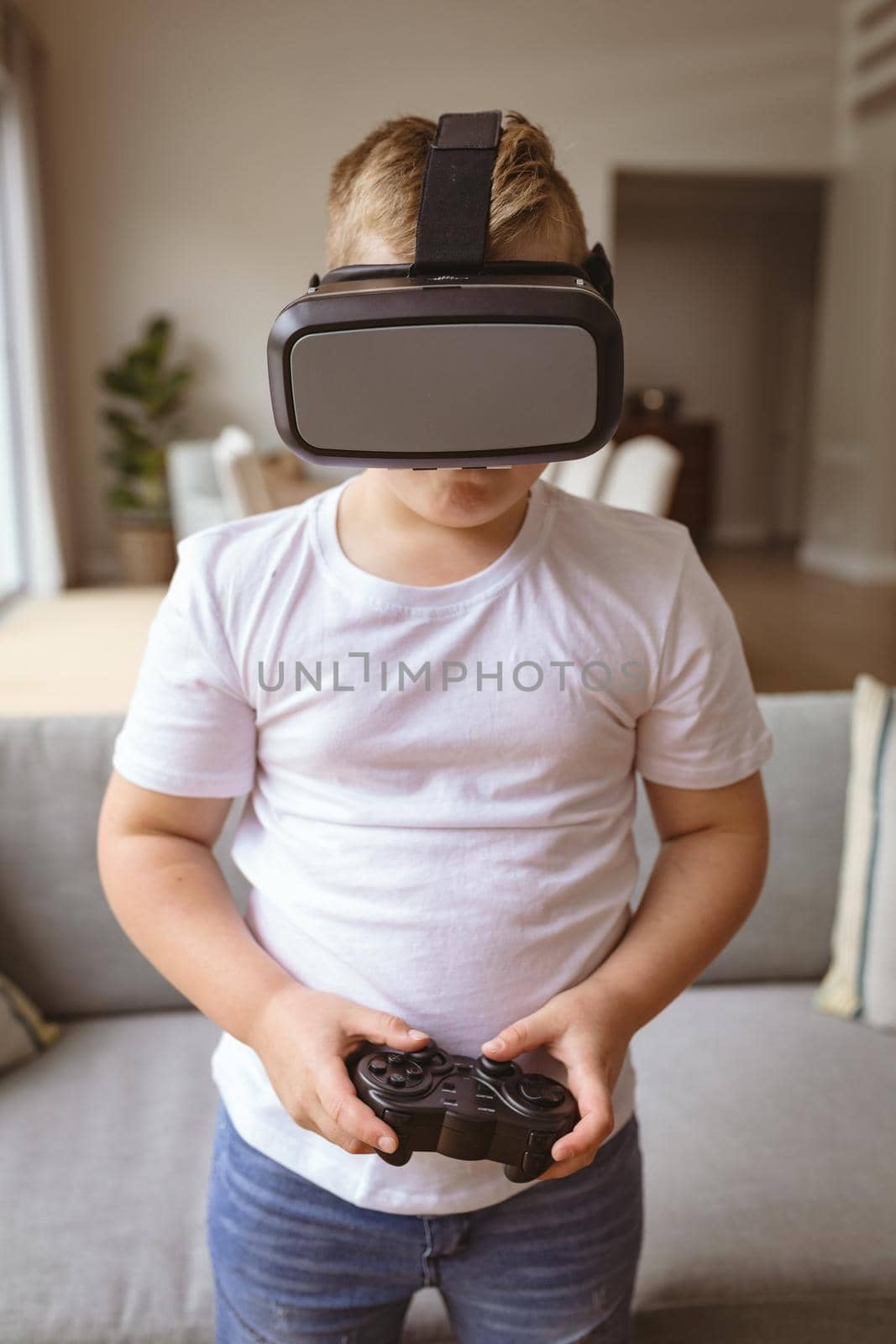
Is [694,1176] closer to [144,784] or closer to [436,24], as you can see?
[144,784]

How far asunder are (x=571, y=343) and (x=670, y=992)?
395 mm

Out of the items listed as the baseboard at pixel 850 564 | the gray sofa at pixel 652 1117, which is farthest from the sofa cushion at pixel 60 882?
the baseboard at pixel 850 564

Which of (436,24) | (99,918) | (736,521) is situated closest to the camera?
(99,918)

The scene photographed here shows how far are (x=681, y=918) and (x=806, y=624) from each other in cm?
500

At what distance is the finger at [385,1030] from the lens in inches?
22.5

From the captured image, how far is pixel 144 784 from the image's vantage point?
67 cm

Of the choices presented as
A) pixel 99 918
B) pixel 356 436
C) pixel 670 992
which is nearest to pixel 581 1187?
pixel 670 992

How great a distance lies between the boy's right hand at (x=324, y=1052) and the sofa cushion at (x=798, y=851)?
3.01 ft

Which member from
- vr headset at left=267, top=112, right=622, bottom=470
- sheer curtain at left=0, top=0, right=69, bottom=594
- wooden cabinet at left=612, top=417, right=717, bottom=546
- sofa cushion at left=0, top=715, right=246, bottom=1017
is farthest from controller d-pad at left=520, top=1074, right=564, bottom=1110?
wooden cabinet at left=612, top=417, right=717, bottom=546

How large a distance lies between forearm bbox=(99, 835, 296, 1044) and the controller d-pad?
15 cm

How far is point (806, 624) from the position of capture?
541 cm

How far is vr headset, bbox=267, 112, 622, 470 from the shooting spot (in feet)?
1.35

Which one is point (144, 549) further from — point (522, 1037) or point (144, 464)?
point (522, 1037)

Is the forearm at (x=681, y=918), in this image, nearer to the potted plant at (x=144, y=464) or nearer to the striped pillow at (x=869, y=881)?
the striped pillow at (x=869, y=881)
